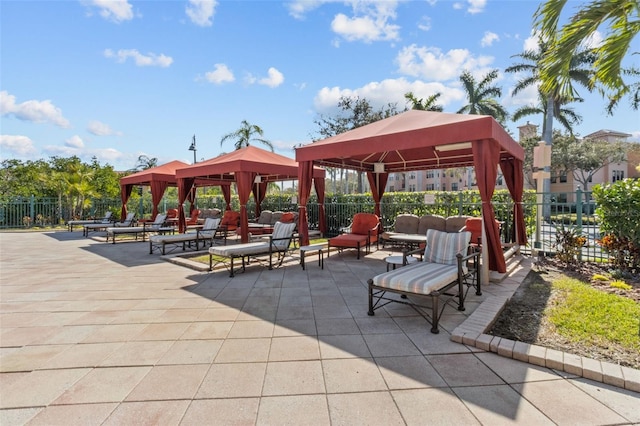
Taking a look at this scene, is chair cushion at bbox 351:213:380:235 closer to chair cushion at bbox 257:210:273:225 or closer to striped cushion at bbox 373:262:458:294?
striped cushion at bbox 373:262:458:294

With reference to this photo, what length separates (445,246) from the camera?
5086 mm

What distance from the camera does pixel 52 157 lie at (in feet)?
78.0

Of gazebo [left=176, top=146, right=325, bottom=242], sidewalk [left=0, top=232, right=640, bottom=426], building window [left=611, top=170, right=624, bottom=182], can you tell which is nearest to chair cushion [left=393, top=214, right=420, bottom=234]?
gazebo [left=176, top=146, right=325, bottom=242]

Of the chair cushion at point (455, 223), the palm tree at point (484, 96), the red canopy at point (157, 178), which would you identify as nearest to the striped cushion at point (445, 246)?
the chair cushion at point (455, 223)

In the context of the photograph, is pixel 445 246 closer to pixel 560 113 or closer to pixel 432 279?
pixel 432 279

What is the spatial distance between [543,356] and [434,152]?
685 centimetres

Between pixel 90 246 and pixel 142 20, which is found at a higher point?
pixel 142 20

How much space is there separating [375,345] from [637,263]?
5855 mm

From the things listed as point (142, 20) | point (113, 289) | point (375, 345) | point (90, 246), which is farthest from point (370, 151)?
point (90, 246)

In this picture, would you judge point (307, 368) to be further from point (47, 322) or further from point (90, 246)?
point (90, 246)

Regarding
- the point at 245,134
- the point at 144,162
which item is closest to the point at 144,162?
the point at 144,162

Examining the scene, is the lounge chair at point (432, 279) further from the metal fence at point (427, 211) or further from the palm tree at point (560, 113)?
the palm tree at point (560, 113)

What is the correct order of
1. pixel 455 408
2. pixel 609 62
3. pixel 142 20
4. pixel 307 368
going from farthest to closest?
pixel 142 20 < pixel 609 62 < pixel 307 368 < pixel 455 408

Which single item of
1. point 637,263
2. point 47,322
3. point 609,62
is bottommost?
point 47,322
